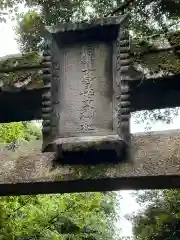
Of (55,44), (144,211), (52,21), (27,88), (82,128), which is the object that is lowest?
(144,211)

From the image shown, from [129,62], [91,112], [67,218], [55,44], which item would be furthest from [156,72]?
[67,218]

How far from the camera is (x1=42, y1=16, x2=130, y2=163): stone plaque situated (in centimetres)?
255

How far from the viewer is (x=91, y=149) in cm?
252

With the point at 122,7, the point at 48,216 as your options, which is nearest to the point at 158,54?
the point at 122,7

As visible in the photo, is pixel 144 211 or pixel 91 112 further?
pixel 144 211

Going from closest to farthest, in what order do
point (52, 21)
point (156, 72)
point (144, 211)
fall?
point (156, 72) → point (52, 21) → point (144, 211)

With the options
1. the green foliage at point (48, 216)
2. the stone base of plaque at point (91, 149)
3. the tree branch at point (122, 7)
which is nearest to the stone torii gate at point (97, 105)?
the stone base of plaque at point (91, 149)

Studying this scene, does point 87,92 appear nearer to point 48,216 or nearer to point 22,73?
point 22,73

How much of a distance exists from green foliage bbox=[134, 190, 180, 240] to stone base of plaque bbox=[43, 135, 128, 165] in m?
3.83

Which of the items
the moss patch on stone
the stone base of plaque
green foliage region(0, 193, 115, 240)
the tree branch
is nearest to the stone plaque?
the stone base of plaque

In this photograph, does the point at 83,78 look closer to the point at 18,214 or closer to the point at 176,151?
the point at 176,151

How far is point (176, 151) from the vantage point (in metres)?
2.69

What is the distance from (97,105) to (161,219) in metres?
4.33

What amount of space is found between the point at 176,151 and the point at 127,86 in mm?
500
